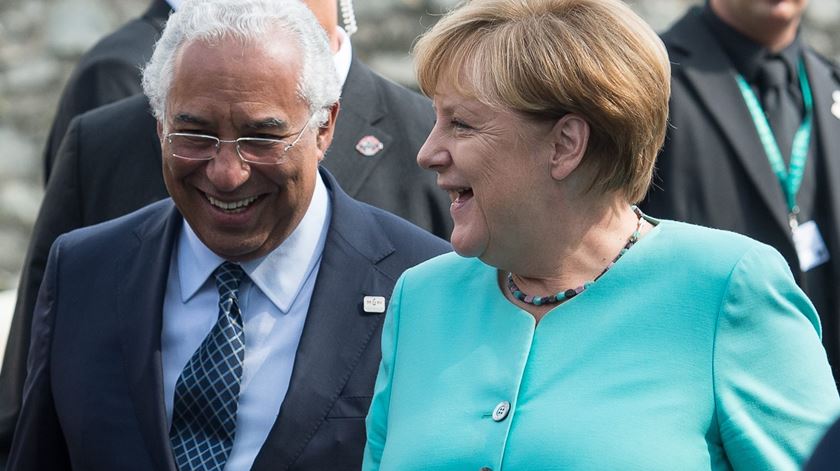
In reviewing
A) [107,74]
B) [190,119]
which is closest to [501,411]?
[190,119]

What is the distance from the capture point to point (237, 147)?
3213mm

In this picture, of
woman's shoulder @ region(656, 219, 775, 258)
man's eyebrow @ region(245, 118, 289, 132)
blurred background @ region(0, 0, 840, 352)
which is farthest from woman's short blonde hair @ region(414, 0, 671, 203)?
blurred background @ region(0, 0, 840, 352)

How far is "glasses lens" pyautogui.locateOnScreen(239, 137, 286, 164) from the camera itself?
3219 mm

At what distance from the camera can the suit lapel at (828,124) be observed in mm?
5344

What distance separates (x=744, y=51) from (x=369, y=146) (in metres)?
1.95

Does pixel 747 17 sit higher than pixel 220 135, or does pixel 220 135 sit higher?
pixel 220 135

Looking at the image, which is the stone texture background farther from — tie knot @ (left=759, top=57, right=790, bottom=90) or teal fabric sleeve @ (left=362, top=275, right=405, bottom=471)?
teal fabric sleeve @ (left=362, top=275, right=405, bottom=471)

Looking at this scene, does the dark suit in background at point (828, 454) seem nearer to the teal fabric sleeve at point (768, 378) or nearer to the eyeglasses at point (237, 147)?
the teal fabric sleeve at point (768, 378)

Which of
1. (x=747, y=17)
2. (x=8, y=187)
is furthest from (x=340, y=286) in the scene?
(x=8, y=187)

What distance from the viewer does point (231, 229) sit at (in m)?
3.28

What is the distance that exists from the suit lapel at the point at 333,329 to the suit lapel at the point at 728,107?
2.18 meters

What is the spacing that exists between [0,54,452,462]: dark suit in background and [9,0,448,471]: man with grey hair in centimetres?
54

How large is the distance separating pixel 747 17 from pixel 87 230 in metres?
2.86

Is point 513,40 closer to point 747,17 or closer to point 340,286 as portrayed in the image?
point 340,286
